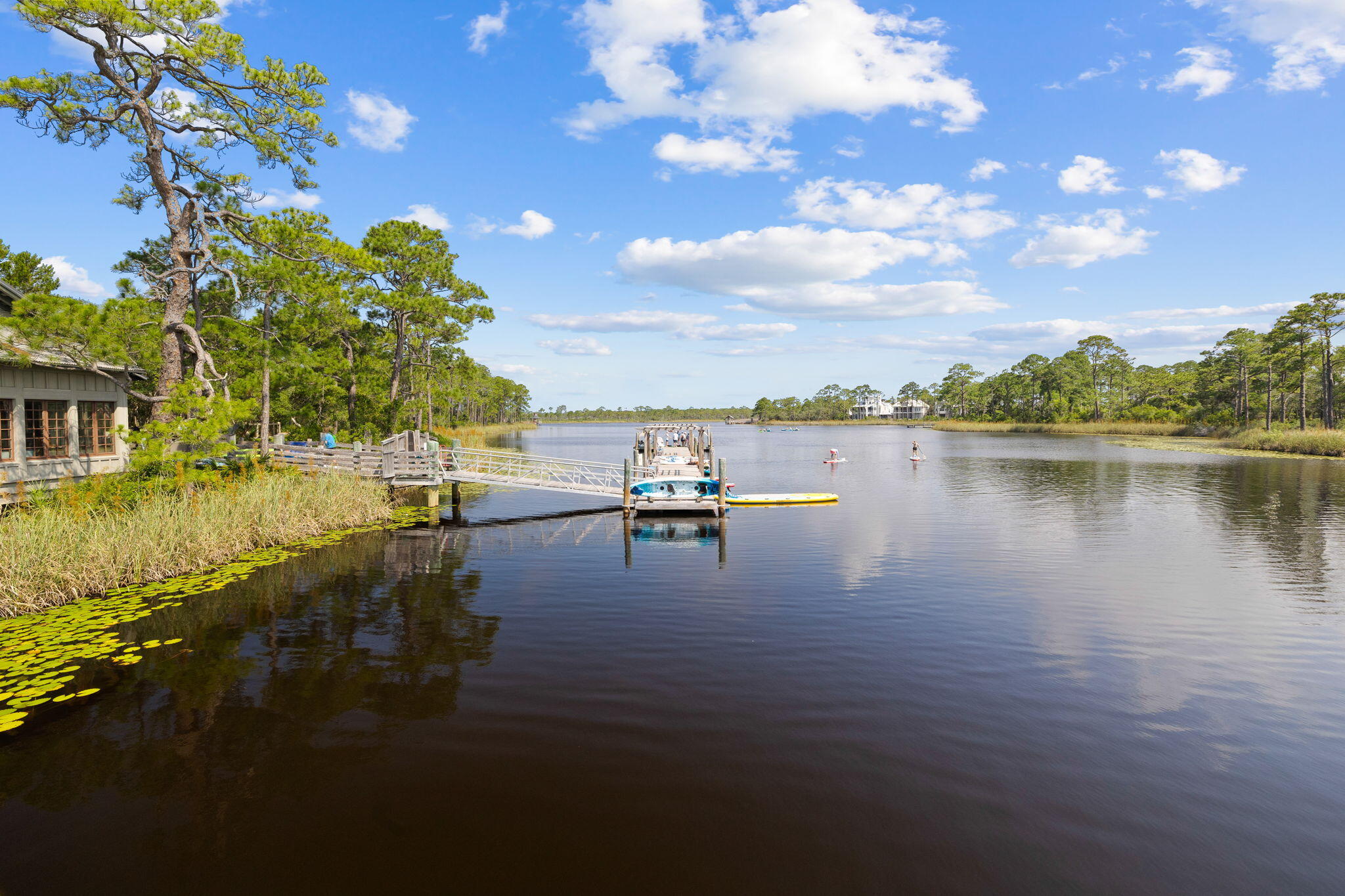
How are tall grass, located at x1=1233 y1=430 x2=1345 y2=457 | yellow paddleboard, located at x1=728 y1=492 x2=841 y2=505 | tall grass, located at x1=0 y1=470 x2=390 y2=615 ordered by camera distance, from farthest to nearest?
tall grass, located at x1=1233 y1=430 x2=1345 y2=457 < yellow paddleboard, located at x1=728 y1=492 x2=841 y2=505 < tall grass, located at x1=0 y1=470 x2=390 y2=615

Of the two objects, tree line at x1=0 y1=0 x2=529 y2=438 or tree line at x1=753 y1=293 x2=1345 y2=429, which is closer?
tree line at x1=0 y1=0 x2=529 y2=438

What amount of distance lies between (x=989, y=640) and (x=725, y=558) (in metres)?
8.84

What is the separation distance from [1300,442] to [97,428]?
83730 millimetres

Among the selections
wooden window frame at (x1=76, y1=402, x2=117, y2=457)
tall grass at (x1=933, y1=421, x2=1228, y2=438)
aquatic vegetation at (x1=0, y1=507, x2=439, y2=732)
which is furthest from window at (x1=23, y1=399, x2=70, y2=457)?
tall grass at (x1=933, y1=421, x2=1228, y2=438)

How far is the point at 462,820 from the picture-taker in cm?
646

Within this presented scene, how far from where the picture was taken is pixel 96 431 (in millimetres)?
22562

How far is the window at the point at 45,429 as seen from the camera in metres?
20.0

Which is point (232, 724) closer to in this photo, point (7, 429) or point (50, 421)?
point (7, 429)

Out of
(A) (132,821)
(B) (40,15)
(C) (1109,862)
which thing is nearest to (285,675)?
(A) (132,821)

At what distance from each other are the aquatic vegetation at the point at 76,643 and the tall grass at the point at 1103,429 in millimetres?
98720

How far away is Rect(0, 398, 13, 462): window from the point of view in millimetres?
18984

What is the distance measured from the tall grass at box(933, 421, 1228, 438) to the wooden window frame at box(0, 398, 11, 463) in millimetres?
103051

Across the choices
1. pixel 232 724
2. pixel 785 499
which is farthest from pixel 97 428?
pixel 785 499

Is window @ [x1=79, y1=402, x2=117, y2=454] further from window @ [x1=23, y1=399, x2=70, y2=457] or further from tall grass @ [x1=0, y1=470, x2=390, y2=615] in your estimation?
tall grass @ [x1=0, y1=470, x2=390, y2=615]
